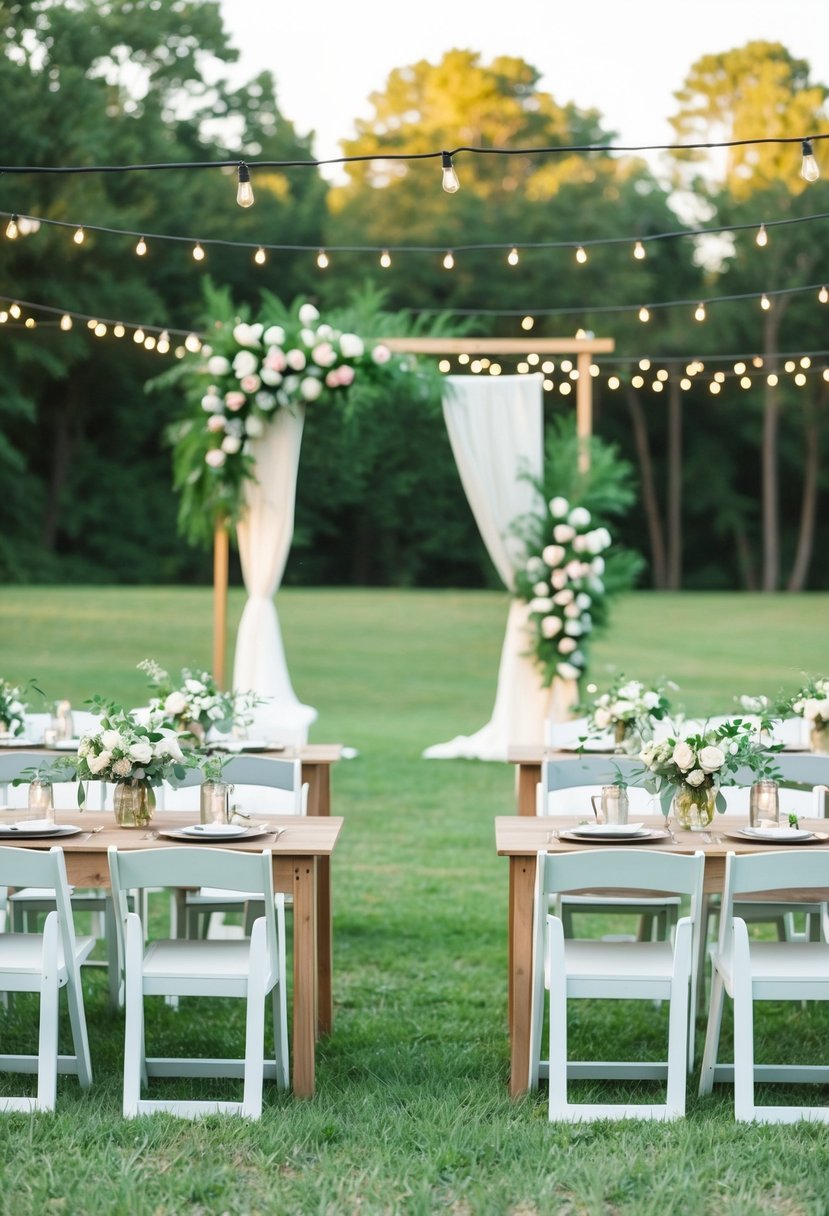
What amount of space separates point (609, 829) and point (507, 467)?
6.04 meters

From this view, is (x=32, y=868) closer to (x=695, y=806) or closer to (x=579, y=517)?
(x=695, y=806)

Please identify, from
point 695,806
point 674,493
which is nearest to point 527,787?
point 695,806

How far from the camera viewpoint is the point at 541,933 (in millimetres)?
4125

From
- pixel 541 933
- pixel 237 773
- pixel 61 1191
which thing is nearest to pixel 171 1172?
pixel 61 1191

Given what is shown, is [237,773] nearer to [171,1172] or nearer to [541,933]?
[541,933]

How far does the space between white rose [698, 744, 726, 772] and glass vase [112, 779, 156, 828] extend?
65.5 inches

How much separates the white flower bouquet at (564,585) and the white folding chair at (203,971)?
6106 mm

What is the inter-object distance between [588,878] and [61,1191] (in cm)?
148

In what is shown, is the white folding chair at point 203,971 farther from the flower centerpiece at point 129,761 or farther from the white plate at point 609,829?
the white plate at point 609,829

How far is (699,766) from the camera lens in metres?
4.41

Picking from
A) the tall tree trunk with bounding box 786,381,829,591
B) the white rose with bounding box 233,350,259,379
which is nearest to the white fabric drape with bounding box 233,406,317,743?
the white rose with bounding box 233,350,259,379

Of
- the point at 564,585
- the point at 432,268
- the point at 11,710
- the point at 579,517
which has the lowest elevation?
the point at 11,710

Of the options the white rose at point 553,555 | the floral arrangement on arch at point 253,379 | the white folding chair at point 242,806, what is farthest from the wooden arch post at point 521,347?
the white folding chair at point 242,806

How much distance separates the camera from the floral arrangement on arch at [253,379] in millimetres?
9656
